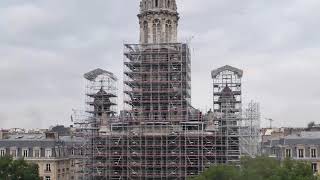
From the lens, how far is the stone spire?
10631cm

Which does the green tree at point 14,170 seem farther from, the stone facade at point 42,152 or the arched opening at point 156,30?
the arched opening at point 156,30

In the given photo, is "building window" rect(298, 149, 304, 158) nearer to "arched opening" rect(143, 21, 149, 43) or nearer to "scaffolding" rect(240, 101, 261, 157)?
"scaffolding" rect(240, 101, 261, 157)

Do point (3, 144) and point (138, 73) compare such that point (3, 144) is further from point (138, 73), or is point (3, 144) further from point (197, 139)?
point (197, 139)

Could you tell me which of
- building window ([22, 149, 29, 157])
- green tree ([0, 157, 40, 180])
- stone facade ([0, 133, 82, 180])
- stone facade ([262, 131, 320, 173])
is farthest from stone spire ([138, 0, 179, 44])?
building window ([22, 149, 29, 157])

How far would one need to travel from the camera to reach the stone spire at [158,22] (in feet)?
349

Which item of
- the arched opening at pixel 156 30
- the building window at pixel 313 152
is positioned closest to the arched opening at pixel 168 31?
the arched opening at pixel 156 30

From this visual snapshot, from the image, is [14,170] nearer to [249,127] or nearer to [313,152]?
[249,127]

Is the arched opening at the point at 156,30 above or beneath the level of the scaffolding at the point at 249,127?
above

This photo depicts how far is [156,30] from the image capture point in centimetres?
10700

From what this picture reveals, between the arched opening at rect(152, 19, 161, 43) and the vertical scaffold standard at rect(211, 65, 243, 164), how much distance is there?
1093 cm

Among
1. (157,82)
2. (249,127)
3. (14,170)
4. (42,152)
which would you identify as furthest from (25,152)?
(249,127)

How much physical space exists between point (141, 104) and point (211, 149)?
46.1ft

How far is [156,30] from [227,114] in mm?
19043

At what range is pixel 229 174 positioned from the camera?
7894 centimetres
